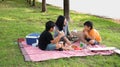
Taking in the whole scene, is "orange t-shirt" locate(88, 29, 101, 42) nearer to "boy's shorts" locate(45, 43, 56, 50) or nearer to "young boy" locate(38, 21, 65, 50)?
"young boy" locate(38, 21, 65, 50)

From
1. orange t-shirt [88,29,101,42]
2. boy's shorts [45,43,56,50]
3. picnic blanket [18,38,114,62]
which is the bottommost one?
picnic blanket [18,38,114,62]

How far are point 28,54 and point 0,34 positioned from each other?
3.44 metres

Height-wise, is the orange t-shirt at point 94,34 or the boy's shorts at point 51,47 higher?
the orange t-shirt at point 94,34

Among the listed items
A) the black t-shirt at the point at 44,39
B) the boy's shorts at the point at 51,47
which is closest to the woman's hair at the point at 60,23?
the black t-shirt at the point at 44,39

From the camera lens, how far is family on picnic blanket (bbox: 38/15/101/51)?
27.6ft

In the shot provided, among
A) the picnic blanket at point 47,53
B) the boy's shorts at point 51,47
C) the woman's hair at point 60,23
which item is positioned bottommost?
the picnic blanket at point 47,53

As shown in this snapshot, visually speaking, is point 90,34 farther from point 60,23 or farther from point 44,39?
point 44,39

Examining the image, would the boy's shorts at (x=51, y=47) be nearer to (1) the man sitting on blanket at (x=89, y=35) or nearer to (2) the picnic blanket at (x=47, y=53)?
(2) the picnic blanket at (x=47, y=53)

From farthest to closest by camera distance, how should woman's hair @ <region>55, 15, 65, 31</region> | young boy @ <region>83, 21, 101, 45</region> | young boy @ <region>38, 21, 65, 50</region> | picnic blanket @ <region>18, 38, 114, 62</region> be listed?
young boy @ <region>83, 21, 101, 45</region> → woman's hair @ <region>55, 15, 65, 31</region> → young boy @ <region>38, 21, 65, 50</region> → picnic blanket @ <region>18, 38, 114, 62</region>

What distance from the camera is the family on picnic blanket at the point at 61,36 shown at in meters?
8.40

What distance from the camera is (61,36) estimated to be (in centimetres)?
873

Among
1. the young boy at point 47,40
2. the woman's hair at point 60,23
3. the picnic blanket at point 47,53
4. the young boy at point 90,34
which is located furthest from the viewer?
the young boy at point 90,34

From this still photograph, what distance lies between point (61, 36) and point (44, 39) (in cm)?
56

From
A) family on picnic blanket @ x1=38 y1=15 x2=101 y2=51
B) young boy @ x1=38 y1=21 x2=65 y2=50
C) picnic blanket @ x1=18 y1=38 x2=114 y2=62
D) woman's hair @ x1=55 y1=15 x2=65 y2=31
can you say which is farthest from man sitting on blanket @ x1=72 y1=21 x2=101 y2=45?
young boy @ x1=38 y1=21 x2=65 y2=50
